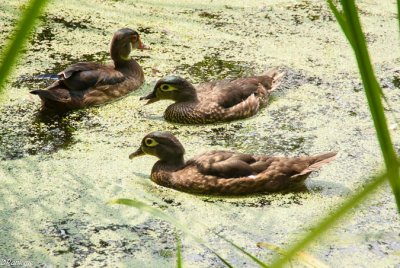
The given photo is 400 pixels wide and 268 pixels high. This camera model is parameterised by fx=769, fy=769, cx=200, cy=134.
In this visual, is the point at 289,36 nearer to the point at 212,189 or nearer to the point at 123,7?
the point at 123,7

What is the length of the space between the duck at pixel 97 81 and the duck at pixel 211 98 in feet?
0.92

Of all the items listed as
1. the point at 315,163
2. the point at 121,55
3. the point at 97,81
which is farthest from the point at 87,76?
the point at 315,163

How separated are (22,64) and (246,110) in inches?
68.5

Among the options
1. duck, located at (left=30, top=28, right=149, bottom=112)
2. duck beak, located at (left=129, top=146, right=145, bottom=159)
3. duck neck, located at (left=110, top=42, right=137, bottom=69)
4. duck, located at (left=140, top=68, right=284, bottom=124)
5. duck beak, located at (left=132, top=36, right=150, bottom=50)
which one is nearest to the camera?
duck beak, located at (left=129, top=146, right=145, bottom=159)

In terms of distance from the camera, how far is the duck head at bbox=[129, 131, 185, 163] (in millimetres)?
4020

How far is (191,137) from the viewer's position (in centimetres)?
456

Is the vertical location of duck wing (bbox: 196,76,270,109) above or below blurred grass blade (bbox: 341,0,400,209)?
below

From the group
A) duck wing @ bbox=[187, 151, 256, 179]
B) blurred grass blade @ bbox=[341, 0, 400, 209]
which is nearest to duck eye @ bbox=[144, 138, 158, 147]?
duck wing @ bbox=[187, 151, 256, 179]

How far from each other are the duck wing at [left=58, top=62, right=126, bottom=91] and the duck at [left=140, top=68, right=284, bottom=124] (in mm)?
310

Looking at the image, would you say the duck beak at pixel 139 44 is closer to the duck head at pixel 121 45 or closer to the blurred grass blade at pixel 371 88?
the duck head at pixel 121 45

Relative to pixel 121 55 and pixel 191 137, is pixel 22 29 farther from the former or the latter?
pixel 121 55

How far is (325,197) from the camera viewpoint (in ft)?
12.7

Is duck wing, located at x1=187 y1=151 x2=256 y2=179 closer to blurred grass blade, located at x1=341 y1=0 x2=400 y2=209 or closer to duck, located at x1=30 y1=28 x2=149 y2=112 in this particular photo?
duck, located at x1=30 y1=28 x2=149 y2=112

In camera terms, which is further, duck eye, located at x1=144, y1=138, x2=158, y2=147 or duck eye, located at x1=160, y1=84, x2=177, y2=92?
duck eye, located at x1=160, y1=84, x2=177, y2=92
